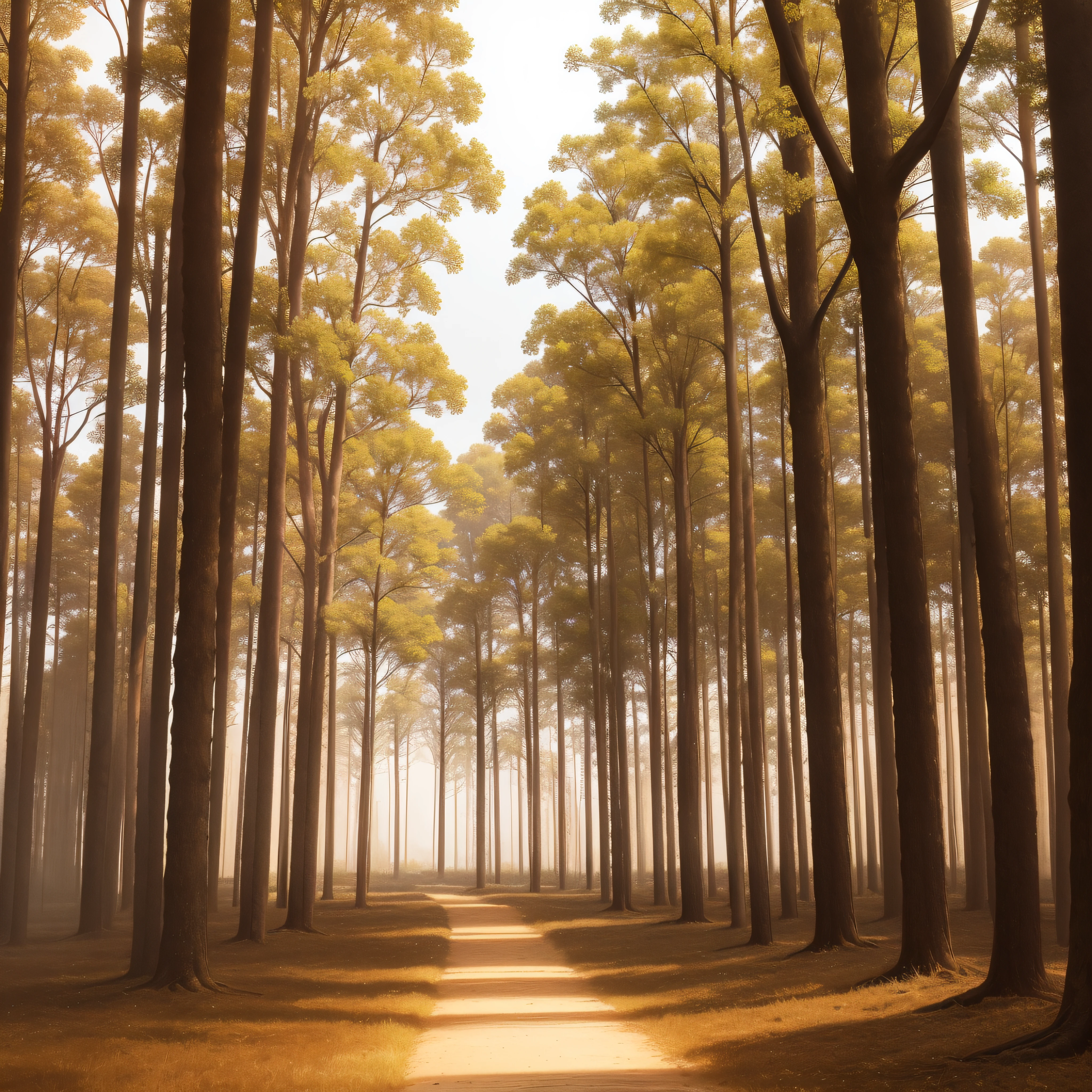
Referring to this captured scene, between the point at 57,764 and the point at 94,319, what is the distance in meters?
21.7

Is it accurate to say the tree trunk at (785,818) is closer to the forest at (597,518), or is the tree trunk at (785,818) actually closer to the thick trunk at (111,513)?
the forest at (597,518)

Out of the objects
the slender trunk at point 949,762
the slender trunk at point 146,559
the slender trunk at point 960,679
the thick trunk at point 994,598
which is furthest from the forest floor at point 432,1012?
the slender trunk at point 949,762

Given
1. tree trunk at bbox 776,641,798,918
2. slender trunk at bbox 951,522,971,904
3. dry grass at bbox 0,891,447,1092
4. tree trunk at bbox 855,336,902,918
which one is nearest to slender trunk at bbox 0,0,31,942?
dry grass at bbox 0,891,447,1092

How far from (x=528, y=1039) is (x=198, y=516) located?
612cm

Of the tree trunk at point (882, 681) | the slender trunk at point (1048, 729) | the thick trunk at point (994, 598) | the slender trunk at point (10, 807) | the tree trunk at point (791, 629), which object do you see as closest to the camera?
the thick trunk at point (994, 598)

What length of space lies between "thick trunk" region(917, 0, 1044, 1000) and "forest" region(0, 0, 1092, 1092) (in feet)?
0.14

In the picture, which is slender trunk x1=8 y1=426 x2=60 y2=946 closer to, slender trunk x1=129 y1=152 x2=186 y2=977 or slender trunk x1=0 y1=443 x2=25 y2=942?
slender trunk x1=0 y1=443 x2=25 y2=942

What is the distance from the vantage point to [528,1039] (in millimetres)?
7074

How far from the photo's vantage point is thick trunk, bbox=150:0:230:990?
9297mm

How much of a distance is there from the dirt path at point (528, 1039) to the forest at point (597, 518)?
0.23ft

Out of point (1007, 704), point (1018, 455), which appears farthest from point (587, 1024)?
point (1018, 455)

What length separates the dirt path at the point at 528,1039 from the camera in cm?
560

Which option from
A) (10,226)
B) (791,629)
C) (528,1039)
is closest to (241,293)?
(10,226)

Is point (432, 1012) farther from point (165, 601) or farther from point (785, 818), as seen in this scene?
point (785, 818)
